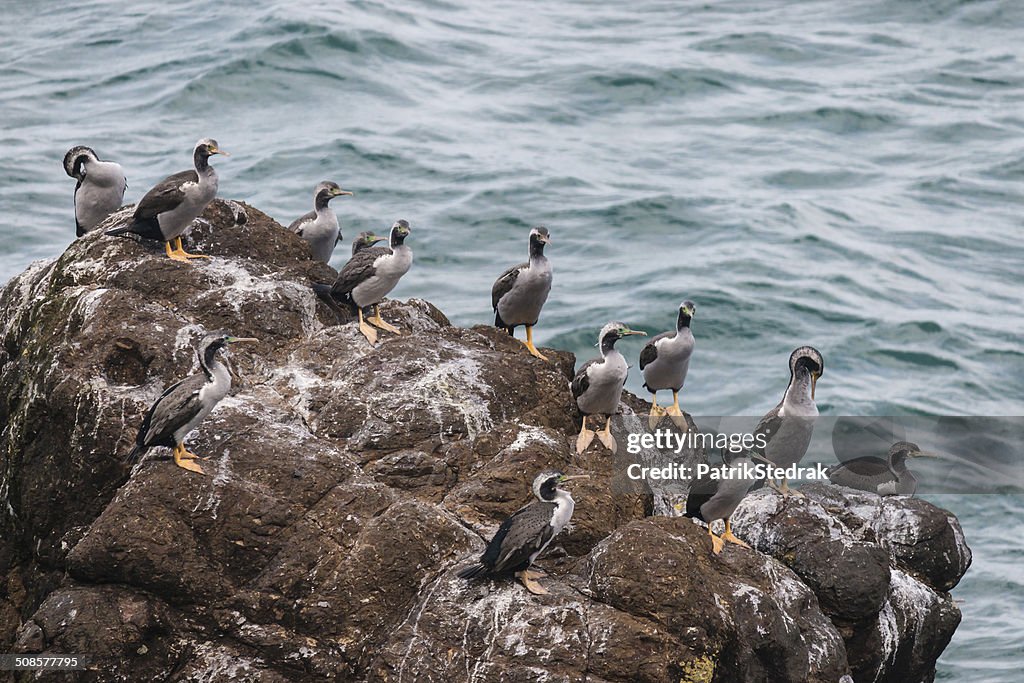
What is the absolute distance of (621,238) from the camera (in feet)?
96.9

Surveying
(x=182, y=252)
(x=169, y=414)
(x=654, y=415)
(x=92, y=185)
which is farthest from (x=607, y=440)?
(x=92, y=185)

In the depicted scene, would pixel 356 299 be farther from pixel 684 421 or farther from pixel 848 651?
pixel 848 651

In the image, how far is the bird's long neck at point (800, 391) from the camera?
12.5m

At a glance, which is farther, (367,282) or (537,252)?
(537,252)

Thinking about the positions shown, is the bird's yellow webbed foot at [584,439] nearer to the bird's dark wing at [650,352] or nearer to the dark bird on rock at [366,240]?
the bird's dark wing at [650,352]

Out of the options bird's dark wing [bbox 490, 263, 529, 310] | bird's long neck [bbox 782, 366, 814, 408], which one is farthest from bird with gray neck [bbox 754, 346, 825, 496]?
bird's dark wing [bbox 490, 263, 529, 310]

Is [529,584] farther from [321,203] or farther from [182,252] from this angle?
[321,203]

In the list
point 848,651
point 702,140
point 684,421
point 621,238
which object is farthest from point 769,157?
point 848,651

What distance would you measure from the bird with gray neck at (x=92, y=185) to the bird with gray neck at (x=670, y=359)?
5.77 metres

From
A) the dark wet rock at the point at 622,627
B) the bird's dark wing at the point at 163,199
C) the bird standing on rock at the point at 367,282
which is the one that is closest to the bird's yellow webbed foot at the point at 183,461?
the dark wet rock at the point at 622,627

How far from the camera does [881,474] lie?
44.5 ft

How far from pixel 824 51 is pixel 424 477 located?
104 ft

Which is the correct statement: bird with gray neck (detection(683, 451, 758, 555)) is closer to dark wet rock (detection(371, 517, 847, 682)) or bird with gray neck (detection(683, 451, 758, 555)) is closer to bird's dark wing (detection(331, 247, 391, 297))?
dark wet rock (detection(371, 517, 847, 682))

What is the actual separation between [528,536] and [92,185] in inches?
284
